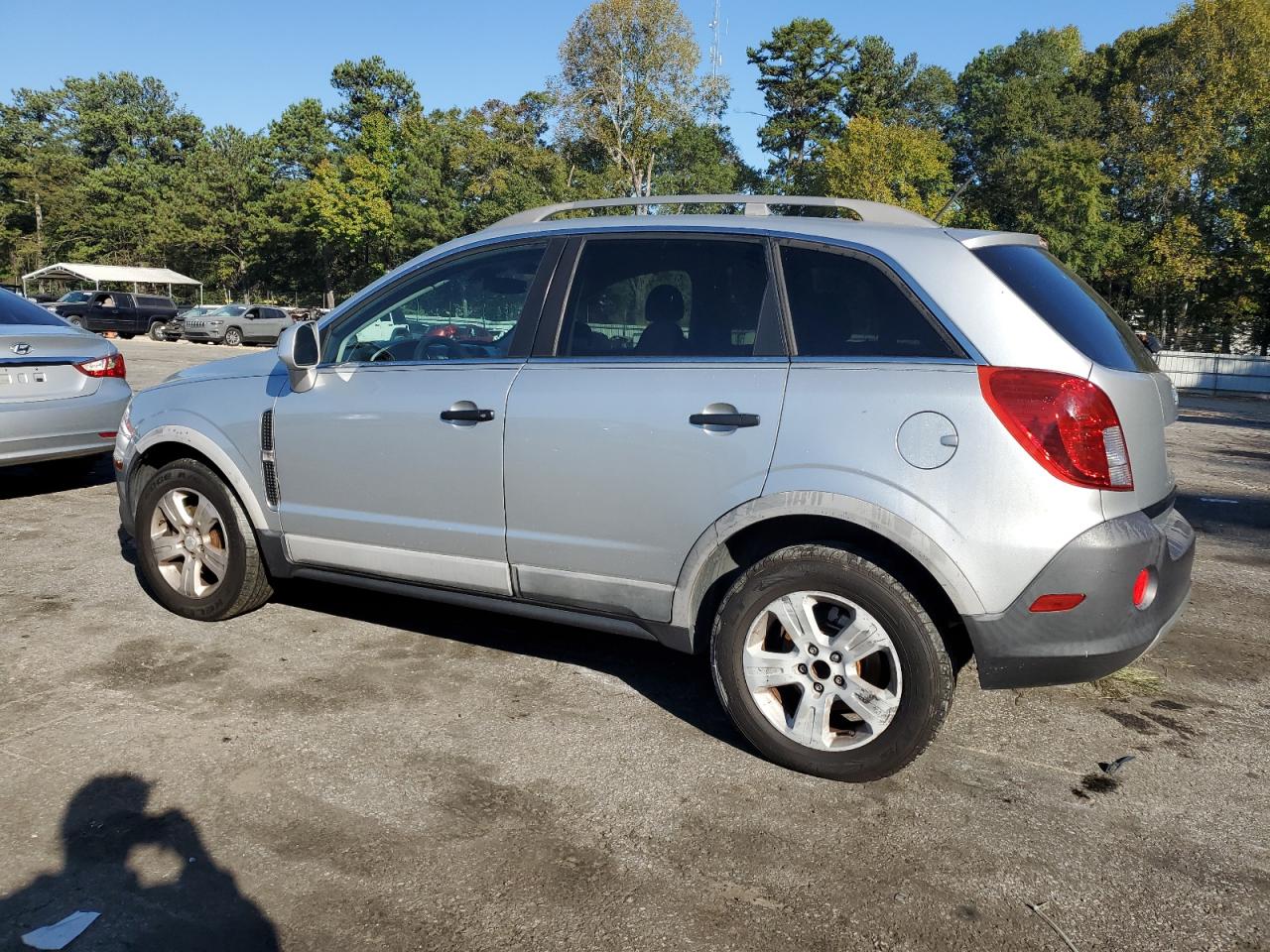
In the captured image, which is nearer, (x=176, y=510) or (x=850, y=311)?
(x=850, y=311)

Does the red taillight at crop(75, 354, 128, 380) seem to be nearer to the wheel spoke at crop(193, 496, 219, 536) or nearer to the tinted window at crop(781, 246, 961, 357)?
the wheel spoke at crop(193, 496, 219, 536)

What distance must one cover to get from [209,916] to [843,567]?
1.99 meters

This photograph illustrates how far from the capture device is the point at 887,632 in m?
2.98

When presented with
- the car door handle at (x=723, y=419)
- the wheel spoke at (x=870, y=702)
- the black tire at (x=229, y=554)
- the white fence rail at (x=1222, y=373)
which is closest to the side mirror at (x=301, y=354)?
the black tire at (x=229, y=554)

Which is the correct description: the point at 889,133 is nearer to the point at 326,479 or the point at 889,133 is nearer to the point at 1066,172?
the point at 1066,172

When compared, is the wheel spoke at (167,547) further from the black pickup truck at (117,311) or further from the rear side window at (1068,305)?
the black pickup truck at (117,311)

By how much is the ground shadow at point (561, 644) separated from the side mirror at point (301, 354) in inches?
49.2

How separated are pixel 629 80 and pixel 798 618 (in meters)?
57.7

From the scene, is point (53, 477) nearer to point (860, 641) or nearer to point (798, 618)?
point (798, 618)

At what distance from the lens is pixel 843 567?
9.90ft

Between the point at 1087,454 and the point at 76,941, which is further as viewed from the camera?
the point at 1087,454

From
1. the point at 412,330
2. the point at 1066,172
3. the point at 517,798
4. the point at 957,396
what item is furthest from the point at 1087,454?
the point at 1066,172

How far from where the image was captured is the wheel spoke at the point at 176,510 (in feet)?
14.9

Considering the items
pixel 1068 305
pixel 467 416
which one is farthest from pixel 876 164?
pixel 467 416
